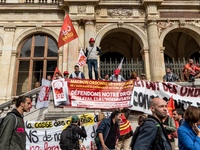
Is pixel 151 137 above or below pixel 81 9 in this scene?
below

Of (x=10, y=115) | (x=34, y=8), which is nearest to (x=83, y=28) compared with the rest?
(x=34, y=8)

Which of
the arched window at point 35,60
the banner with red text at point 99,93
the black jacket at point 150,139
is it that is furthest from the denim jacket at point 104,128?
the arched window at point 35,60

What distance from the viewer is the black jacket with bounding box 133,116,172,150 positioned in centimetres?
231

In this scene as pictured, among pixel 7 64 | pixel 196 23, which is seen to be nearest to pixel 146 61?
pixel 196 23

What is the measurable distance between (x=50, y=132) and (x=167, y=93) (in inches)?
178

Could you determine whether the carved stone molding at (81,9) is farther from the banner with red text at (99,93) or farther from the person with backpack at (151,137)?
the person with backpack at (151,137)

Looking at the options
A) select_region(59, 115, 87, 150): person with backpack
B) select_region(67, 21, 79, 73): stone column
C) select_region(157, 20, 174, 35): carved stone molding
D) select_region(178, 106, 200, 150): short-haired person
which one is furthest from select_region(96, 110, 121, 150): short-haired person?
select_region(157, 20, 174, 35): carved stone molding

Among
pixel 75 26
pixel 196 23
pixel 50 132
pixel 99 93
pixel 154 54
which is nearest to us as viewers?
A: pixel 50 132

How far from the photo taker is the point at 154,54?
1330 centimetres

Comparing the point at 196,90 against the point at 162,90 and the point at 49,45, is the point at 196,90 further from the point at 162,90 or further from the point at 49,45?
the point at 49,45

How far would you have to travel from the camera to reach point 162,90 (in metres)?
8.37

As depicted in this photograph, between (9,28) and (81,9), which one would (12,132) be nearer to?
(81,9)

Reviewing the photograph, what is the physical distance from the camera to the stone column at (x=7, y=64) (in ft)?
42.3

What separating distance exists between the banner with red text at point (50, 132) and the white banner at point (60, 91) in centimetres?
83
